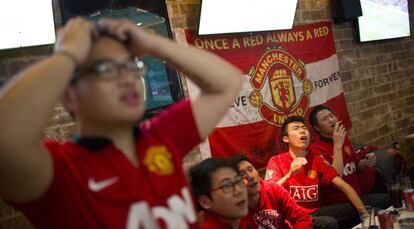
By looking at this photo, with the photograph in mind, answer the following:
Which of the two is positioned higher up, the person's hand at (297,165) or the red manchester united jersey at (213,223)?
the red manchester united jersey at (213,223)

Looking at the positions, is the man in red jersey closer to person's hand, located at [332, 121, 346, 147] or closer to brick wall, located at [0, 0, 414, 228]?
brick wall, located at [0, 0, 414, 228]

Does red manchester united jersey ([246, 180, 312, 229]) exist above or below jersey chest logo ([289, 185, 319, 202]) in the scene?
above

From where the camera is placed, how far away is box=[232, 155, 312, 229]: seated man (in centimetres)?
233

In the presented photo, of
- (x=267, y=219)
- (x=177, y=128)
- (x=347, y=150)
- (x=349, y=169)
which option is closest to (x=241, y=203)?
(x=267, y=219)

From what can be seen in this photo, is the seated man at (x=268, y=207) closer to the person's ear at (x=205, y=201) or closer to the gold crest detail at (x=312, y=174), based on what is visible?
the person's ear at (x=205, y=201)

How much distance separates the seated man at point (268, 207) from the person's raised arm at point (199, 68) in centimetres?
120

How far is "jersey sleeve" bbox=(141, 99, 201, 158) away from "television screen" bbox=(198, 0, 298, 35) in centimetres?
222

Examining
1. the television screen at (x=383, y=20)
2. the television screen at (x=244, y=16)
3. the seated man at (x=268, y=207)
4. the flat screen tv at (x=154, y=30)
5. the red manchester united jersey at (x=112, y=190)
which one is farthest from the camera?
the television screen at (x=383, y=20)

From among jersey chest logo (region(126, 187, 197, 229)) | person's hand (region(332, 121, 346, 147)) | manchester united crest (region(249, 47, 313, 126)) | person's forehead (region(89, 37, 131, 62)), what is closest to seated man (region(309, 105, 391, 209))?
person's hand (region(332, 121, 346, 147))

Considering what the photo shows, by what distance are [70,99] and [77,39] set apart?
0.42 ft

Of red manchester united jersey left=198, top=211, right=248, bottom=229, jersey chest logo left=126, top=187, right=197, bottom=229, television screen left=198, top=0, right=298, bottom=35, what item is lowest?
red manchester united jersey left=198, top=211, right=248, bottom=229

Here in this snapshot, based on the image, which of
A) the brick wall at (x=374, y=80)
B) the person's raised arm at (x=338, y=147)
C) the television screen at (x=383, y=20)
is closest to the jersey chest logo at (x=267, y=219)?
the person's raised arm at (x=338, y=147)

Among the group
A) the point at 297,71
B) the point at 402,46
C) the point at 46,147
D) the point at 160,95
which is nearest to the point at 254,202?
the point at 160,95

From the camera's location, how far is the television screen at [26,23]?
86.7 inches
